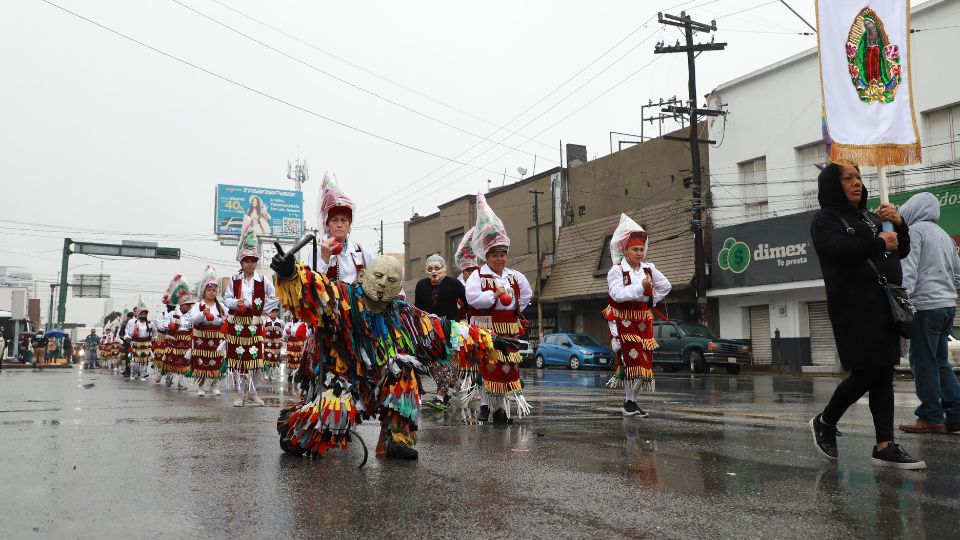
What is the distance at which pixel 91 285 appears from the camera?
204 ft

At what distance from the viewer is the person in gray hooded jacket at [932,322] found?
584cm

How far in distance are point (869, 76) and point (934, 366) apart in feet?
7.21

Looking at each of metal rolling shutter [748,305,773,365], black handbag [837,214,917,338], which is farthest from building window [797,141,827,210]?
black handbag [837,214,917,338]

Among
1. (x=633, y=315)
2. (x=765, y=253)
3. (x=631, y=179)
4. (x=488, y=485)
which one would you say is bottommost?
(x=488, y=485)

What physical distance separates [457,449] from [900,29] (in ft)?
13.9

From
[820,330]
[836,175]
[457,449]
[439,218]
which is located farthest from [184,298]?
[439,218]

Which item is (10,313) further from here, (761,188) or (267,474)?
(267,474)

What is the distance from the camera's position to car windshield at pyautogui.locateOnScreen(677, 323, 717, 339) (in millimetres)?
23062

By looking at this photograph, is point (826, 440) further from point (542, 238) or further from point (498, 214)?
point (498, 214)

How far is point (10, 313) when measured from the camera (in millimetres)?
46406

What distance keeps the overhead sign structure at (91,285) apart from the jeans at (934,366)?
65490mm

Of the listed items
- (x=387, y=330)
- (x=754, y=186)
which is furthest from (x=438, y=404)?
(x=754, y=186)

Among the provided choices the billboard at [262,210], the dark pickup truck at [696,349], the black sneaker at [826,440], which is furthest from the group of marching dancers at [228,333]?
the billboard at [262,210]

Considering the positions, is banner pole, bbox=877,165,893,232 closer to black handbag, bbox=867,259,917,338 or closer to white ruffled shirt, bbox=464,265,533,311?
black handbag, bbox=867,259,917,338
